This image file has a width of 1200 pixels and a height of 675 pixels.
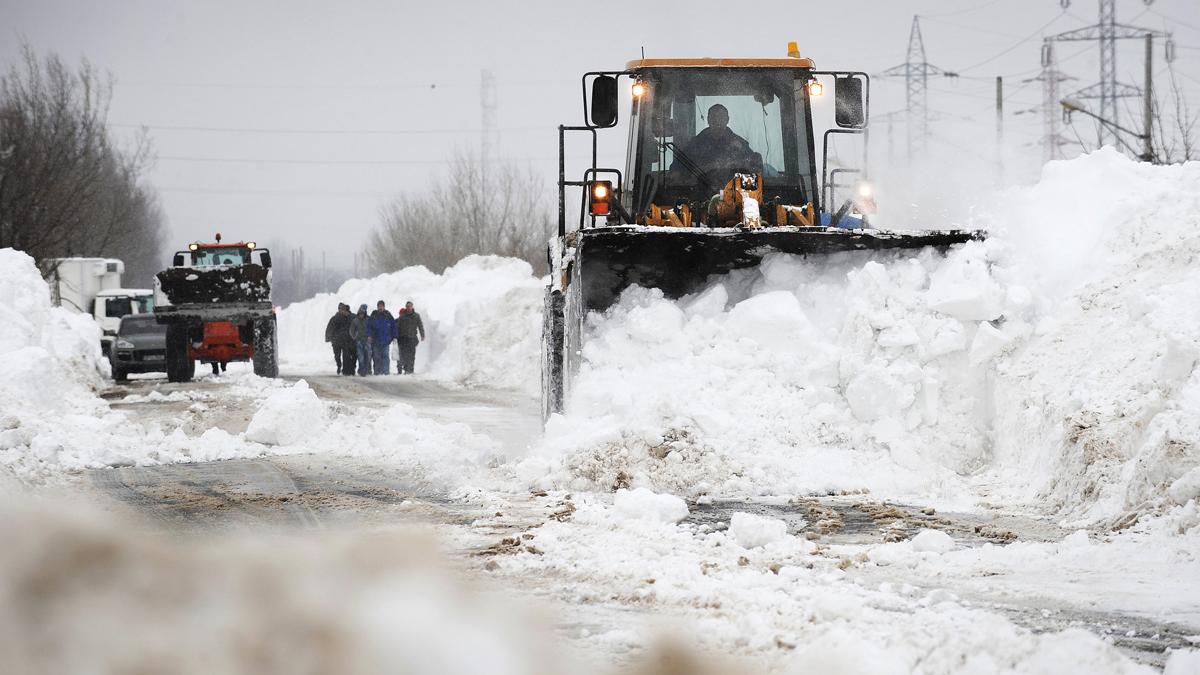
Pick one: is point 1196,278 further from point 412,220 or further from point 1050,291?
point 412,220

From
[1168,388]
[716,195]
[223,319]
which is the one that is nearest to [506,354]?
[223,319]

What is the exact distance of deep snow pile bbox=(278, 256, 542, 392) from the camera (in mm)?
22344

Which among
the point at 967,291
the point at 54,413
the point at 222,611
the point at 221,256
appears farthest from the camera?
the point at 221,256

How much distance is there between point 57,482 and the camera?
8.39 metres

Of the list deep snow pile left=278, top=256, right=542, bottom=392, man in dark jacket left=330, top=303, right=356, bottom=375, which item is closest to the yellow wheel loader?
deep snow pile left=278, top=256, right=542, bottom=392

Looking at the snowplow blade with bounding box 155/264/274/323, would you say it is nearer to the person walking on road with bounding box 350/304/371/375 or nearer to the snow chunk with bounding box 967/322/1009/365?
the person walking on road with bounding box 350/304/371/375

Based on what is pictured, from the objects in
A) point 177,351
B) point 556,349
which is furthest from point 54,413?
point 177,351

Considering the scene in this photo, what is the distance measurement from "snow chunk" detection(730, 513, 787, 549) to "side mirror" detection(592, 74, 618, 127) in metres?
4.49

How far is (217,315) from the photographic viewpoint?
1994cm

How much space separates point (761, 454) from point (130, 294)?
2590 cm

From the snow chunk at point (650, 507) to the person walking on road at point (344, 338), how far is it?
1930 centimetres

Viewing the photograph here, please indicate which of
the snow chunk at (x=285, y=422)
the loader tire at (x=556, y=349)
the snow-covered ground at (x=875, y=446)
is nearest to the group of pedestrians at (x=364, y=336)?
the snow-covered ground at (x=875, y=446)

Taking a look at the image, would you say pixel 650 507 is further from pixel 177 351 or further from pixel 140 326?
pixel 140 326

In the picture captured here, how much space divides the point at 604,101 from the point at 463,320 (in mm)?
17864
